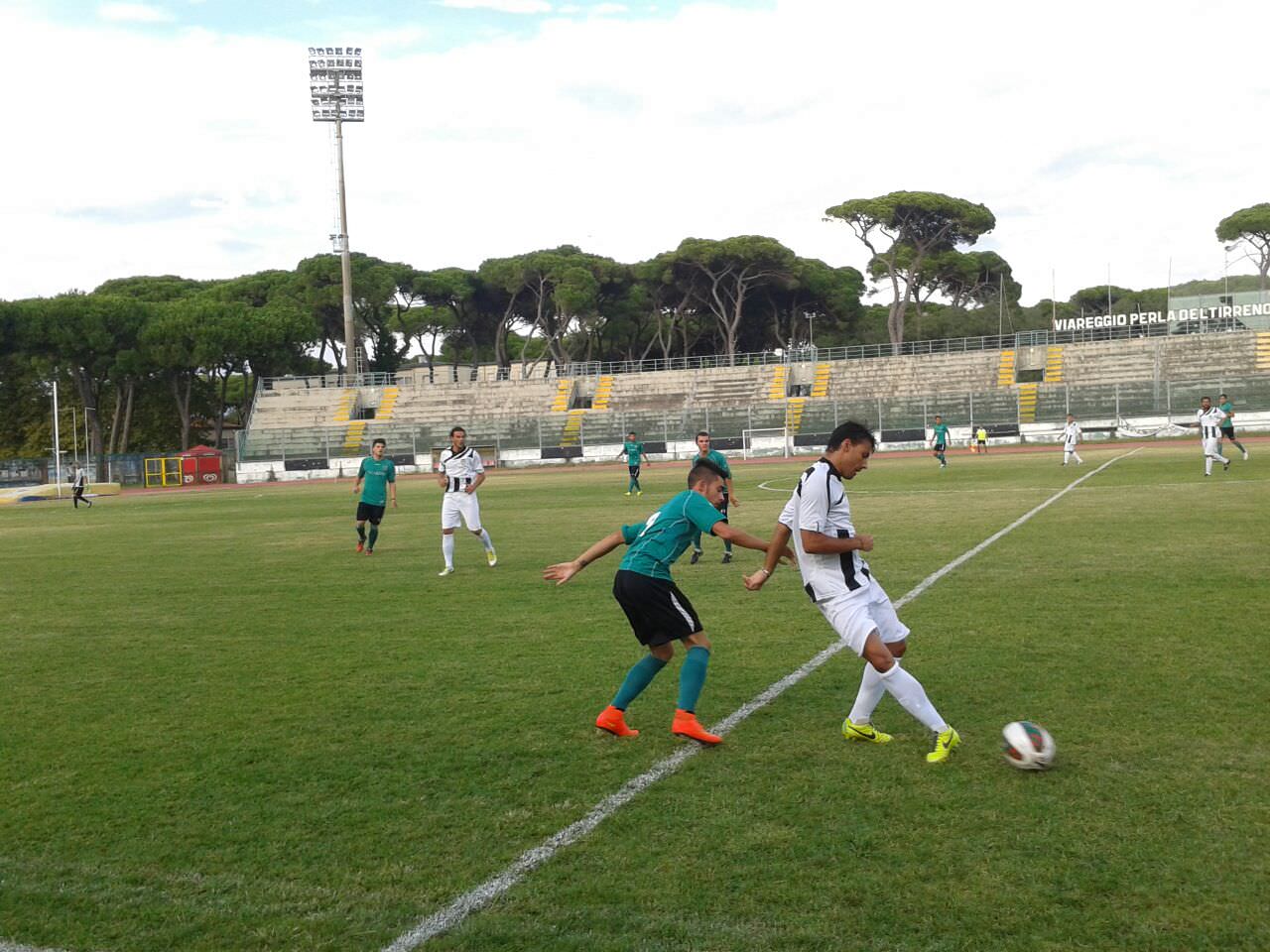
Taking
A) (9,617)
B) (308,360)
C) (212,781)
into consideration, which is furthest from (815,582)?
(308,360)

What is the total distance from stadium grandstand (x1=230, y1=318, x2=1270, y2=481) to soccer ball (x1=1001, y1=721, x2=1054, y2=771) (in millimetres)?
48994

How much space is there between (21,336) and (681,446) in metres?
37.6

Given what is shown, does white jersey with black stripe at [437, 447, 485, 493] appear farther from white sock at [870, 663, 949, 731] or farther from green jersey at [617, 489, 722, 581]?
white sock at [870, 663, 949, 731]

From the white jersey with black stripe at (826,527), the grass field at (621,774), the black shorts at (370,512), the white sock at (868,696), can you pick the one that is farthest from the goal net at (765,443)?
the white jersey with black stripe at (826,527)

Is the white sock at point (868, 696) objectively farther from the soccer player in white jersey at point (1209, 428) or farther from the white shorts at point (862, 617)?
the soccer player in white jersey at point (1209, 428)

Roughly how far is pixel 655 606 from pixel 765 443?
1964 inches

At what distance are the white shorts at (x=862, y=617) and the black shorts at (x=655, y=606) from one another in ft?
2.83

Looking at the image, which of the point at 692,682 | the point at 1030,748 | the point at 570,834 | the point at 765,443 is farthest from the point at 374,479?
the point at 765,443

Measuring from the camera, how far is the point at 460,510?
50.7 ft

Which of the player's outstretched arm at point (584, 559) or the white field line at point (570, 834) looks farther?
the player's outstretched arm at point (584, 559)

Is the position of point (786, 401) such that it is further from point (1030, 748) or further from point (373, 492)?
point (1030, 748)

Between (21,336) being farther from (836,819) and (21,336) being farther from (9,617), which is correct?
(836,819)

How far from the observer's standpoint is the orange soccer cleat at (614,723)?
6699 mm

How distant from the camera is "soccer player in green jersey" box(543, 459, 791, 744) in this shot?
6586 mm
